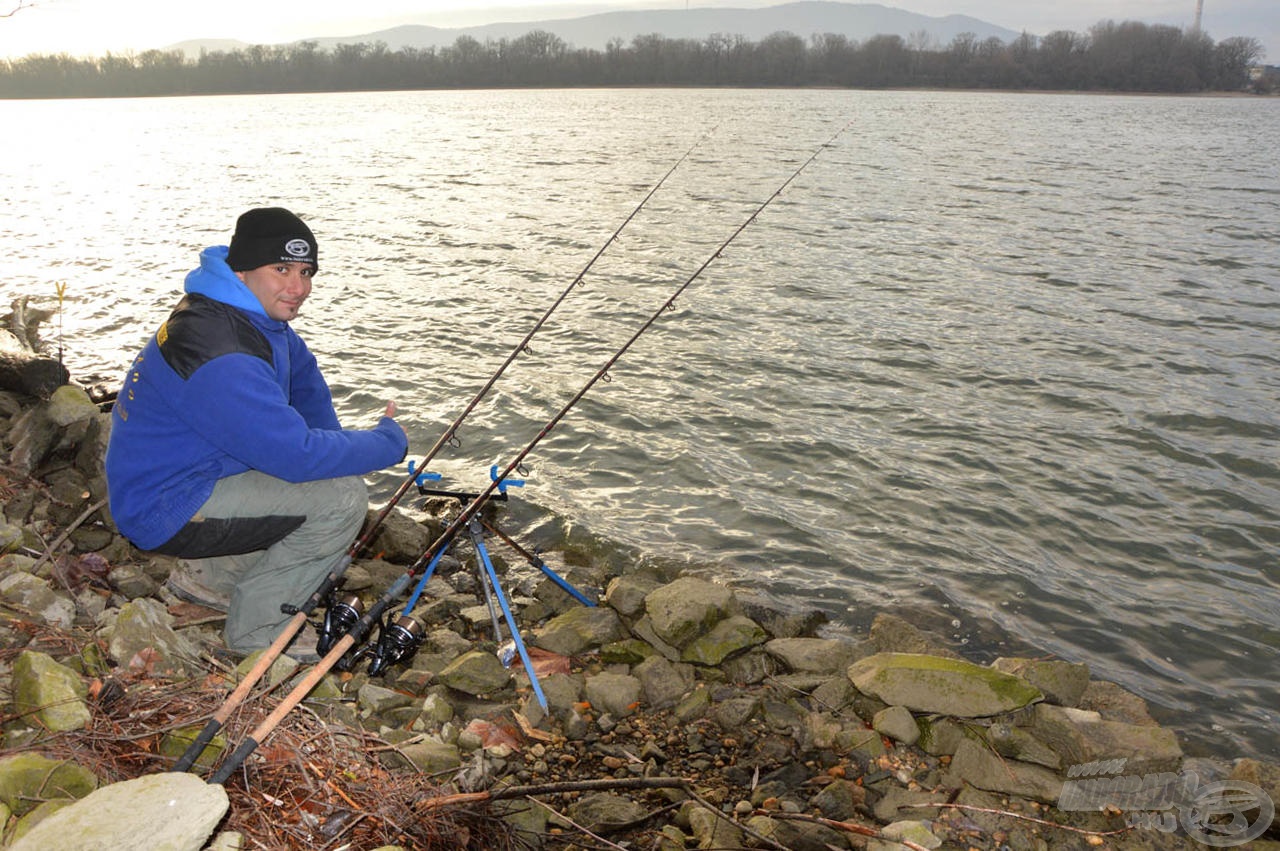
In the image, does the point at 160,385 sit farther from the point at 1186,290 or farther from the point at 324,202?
the point at 324,202

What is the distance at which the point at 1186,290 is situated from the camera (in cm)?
1342

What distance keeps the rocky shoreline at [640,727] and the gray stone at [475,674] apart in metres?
0.01

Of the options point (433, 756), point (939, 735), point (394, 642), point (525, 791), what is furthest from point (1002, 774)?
point (394, 642)

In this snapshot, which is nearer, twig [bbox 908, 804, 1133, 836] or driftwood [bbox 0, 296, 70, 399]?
twig [bbox 908, 804, 1133, 836]

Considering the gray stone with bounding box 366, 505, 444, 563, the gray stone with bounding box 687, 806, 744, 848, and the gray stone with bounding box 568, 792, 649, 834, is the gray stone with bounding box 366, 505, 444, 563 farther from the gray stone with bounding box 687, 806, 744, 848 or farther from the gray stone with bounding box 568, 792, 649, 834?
the gray stone with bounding box 687, 806, 744, 848

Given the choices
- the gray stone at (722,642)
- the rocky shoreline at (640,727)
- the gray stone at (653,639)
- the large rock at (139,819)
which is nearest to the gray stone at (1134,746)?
the rocky shoreline at (640,727)

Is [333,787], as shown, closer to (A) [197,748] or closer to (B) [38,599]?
(A) [197,748]

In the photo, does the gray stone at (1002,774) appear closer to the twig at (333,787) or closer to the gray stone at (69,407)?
the twig at (333,787)

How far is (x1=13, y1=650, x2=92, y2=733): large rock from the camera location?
2881 mm

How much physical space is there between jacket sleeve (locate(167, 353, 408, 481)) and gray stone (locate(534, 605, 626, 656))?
5.71 ft

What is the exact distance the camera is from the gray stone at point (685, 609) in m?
5.16

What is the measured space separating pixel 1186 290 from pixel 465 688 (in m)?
13.0

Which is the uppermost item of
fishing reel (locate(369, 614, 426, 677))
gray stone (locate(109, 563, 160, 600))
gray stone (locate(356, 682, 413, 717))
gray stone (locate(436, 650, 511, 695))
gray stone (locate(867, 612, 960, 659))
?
fishing reel (locate(369, 614, 426, 677))

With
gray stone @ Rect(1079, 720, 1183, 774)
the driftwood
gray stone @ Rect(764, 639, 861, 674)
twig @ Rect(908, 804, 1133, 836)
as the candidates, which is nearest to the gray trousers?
gray stone @ Rect(764, 639, 861, 674)
